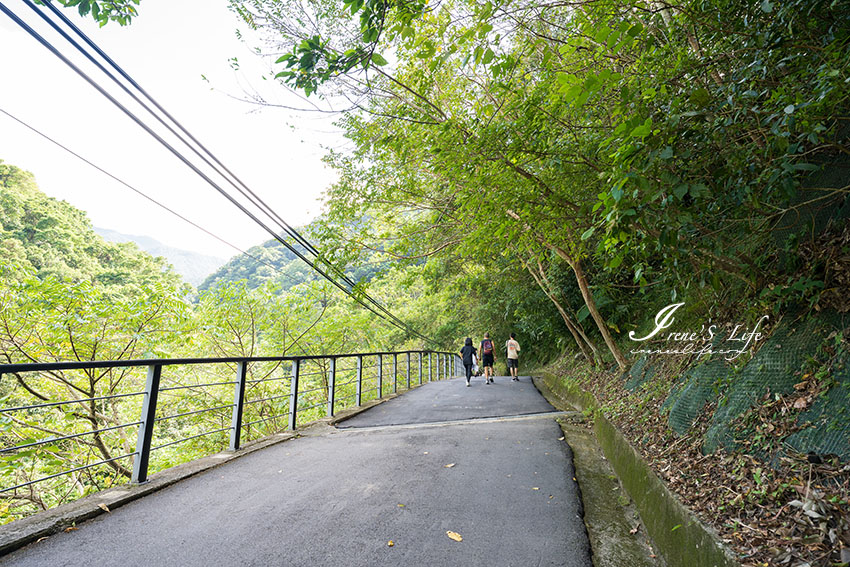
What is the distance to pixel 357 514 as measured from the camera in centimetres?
286

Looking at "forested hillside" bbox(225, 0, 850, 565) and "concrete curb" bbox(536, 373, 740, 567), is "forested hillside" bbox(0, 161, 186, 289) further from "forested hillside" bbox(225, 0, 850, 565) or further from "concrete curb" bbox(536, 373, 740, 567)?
"concrete curb" bbox(536, 373, 740, 567)

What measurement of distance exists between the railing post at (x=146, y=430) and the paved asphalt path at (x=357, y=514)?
319 millimetres

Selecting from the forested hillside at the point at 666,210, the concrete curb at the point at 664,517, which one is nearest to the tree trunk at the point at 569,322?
the forested hillside at the point at 666,210

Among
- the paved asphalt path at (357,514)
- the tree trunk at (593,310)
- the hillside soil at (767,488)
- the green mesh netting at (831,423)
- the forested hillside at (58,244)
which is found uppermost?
the forested hillside at (58,244)

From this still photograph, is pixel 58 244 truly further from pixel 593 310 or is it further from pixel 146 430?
pixel 593 310

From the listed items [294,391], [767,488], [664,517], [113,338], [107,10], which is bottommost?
[664,517]

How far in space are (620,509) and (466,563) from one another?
1.44m

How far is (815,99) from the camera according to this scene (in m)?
1.87

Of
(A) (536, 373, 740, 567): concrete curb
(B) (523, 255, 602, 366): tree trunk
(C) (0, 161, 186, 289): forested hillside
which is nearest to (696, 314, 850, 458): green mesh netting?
(A) (536, 373, 740, 567): concrete curb

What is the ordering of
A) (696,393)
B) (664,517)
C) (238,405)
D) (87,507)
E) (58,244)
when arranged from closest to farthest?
(664,517)
(87,507)
(696,393)
(238,405)
(58,244)

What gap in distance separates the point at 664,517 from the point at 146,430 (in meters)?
3.96

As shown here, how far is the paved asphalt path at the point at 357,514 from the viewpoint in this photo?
7.57ft

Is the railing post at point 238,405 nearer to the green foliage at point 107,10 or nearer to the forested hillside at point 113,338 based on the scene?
the forested hillside at point 113,338

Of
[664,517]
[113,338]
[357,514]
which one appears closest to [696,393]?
[664,517]
